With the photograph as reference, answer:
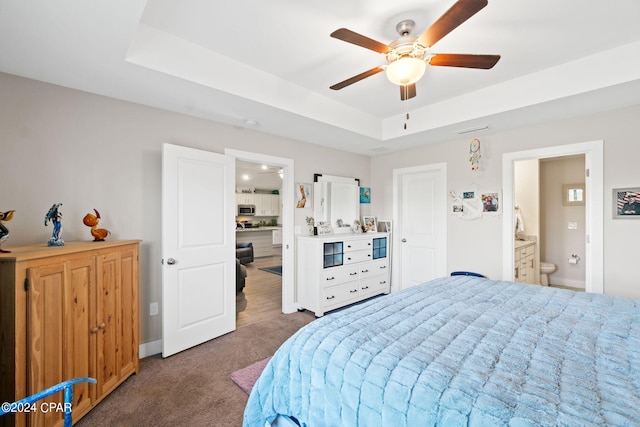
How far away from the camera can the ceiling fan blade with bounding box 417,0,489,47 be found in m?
1.29

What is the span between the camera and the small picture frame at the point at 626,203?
8.54 ft

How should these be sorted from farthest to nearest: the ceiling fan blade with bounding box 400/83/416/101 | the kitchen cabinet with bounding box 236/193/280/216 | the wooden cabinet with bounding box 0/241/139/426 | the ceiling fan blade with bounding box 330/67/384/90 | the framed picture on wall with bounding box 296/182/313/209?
1. the kitchen cabinet with bounding box 236/193/280/216
2. the framed picture on wall with bounding box 296/182/313/209
3. the ceiling fan blade with bounding box 400/83/416/101
4. the ceiling fan blade with bounding box 330/67/384/90
5. the wooden cabinet with bounding box 0/241/139/426

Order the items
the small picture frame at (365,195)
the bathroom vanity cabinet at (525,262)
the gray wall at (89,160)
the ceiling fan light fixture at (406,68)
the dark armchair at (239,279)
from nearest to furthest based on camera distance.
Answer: the ceiling fan light fixture at (406,68)
the gray wall at (89,160)
the bathroom vanity cabinet at (525,262)
the dark armchair at (239,279)
the small picture frame at (365,195)

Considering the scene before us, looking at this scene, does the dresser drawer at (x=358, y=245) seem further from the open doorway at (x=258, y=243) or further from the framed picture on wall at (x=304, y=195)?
the open doorway at (x=258, y=243)

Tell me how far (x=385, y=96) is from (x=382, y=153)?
160 cm

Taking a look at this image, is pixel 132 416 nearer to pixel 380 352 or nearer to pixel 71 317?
pixel 71 317

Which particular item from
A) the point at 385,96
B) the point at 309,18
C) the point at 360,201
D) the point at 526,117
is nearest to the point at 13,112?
the point at 309,18

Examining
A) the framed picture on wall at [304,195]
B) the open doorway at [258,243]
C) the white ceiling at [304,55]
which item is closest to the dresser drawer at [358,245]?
the framed picture on wall at [304,195]

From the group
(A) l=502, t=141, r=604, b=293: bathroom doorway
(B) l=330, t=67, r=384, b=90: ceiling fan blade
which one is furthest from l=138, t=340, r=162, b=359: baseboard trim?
(A) l=502, t=141, r=604, b=293: bathroom doorway

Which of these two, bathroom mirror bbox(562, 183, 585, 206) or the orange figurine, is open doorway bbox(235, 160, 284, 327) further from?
bathroom mirror bbox(562, 183, 585, 206)

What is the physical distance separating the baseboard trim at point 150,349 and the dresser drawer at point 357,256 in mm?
2297

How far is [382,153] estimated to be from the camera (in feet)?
15.1

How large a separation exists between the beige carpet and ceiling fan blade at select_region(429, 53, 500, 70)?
8.72 feet

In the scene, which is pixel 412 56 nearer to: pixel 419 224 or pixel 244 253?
pixel 419 224
